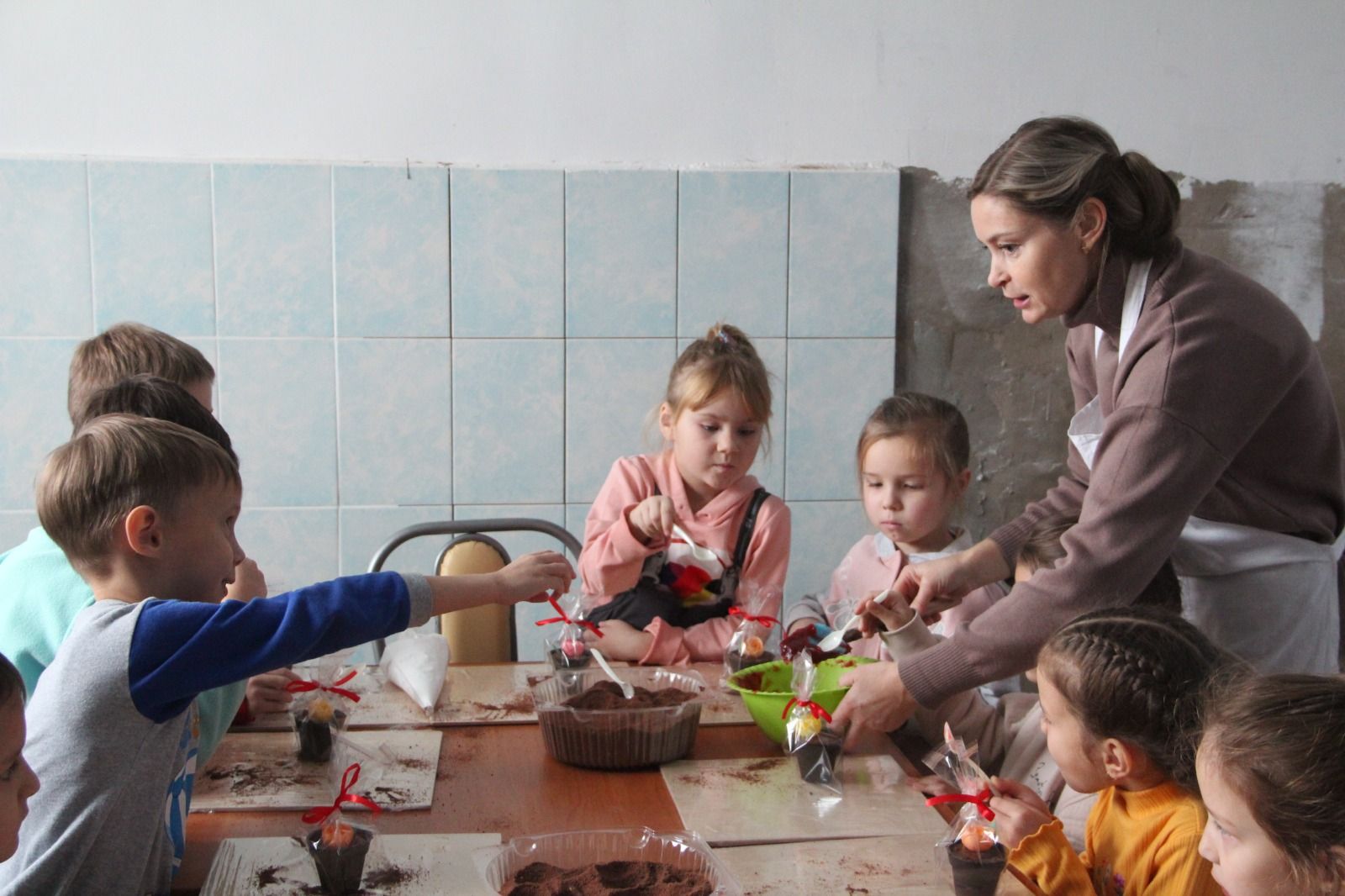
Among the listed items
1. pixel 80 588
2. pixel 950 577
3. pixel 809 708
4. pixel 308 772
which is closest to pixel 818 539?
pixel 950 577

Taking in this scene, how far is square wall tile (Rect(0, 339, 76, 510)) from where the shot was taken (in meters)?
3.39

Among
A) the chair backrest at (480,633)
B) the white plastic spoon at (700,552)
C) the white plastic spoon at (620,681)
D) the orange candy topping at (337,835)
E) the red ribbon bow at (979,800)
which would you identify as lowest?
the chair backrest at (480,633)

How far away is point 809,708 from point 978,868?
0.49 m

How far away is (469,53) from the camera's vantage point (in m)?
3.49

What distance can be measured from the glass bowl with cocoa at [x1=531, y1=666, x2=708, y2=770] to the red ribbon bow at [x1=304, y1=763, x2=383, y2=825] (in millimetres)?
289

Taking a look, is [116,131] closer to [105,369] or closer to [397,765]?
[105,369]

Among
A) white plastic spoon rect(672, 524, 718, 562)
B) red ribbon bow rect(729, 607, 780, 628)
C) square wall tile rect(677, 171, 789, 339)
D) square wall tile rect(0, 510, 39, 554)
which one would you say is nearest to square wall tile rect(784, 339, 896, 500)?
square wall tile rect(677, 171, 789, 339)

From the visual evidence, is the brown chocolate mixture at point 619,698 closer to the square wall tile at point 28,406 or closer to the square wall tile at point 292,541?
the square wall tile at point 292,541

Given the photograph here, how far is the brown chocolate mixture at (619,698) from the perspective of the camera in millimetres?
1807

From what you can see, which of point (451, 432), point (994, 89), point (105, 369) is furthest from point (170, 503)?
point (994, 89)

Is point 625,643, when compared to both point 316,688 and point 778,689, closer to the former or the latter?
point 778,689

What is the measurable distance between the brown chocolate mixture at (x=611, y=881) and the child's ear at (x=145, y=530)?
0.63 m

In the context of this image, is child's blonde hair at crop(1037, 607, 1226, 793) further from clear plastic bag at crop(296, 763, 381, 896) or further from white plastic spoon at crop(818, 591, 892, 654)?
clear plastic bag at crop(296, 763, 381, 896)

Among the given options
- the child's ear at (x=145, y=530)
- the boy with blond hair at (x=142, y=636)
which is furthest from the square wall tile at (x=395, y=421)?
the child's ear at (x=145, y=530)
